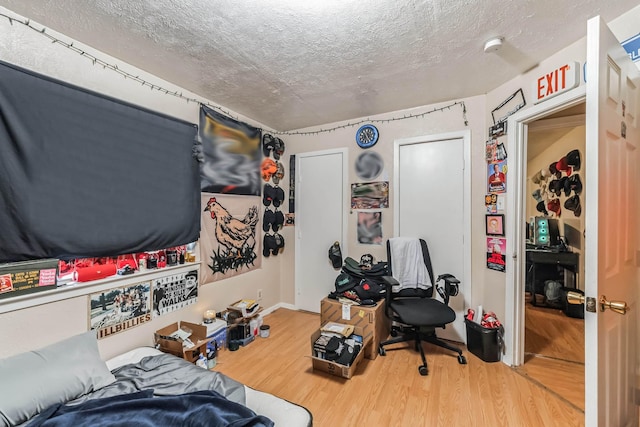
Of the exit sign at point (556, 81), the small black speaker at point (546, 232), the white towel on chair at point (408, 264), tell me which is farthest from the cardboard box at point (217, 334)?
the small black speaker at point (546, 232)

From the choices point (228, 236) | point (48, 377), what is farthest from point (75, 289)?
point (228, 236)

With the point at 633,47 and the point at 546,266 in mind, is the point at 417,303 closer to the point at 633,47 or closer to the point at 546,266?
the point at 633,47

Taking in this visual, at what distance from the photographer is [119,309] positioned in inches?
76.5

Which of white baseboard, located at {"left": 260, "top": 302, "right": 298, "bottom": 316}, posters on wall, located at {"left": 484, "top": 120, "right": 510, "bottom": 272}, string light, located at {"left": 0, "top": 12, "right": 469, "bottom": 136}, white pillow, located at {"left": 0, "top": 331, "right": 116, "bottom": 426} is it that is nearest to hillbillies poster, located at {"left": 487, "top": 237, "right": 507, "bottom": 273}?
posters on wall, located at {"left": 484, "top": 120, "right": 510, "bottom": 272}

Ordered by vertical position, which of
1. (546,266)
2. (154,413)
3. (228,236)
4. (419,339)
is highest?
(228,236)

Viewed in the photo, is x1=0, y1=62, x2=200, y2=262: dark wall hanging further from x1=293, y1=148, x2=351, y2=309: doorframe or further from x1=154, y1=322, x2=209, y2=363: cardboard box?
x1=293, y1=148, x2=351, y2=309: doorframe

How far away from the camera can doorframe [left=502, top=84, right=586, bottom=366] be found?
2.17 metres

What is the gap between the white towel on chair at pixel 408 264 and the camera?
2.65m

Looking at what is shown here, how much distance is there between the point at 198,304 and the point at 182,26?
2242 millimetres

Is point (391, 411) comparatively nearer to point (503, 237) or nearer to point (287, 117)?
point (503, 237)

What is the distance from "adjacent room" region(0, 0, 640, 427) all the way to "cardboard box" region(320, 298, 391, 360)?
0.7 inches

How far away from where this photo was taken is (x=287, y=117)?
3.14 metres

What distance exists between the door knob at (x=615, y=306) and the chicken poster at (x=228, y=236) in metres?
2.70

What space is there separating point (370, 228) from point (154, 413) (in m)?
2.44
